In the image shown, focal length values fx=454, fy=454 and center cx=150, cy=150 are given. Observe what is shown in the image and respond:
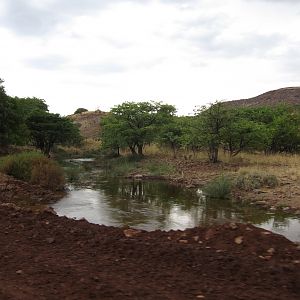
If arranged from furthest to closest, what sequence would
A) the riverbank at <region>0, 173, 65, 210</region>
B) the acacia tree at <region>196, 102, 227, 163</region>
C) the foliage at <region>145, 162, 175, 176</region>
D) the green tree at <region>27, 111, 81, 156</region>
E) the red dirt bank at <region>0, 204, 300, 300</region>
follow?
the green tree at <region>27, 111, 81, 156</region> → the acacia tree at <region>196, 102, 227, 163</region> → the foliage at <region>145, 162, 175, 176</region> → the riverbank at <region>0, 173, 65, 210</region> → the red dirt bank at <region>0, 204, 300, 300</region>

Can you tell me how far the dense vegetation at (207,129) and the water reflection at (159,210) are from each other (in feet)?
38.7

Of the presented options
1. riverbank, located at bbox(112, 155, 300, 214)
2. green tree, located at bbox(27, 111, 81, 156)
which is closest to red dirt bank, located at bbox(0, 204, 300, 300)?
riverbank, located at bbox(112, 155, 300, 214)

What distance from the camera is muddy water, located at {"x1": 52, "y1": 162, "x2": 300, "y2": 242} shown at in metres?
14.1

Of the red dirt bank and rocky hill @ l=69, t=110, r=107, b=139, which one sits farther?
rocky hill @ l=69, t=110, r=107, b=139

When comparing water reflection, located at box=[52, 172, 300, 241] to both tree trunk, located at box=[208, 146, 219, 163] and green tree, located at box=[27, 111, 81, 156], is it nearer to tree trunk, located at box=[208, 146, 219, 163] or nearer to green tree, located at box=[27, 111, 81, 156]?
tree trunk, located at box=[208, 146, 219, 163]

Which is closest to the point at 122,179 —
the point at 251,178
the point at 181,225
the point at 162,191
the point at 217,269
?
the point at 162,191

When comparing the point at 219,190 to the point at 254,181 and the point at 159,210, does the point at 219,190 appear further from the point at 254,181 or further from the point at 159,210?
the point at 159,210

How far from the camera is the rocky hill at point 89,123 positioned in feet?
310

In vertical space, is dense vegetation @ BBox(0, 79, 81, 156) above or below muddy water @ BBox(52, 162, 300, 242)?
above

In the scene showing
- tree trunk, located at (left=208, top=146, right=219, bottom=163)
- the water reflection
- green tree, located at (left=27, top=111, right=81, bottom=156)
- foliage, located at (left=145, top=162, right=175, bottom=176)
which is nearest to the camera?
the water reflection

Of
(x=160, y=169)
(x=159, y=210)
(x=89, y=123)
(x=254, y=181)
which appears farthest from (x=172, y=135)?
(x=89, y=123)

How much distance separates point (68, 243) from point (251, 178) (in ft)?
48.4

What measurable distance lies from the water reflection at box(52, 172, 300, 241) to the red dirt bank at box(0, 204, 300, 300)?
455cm

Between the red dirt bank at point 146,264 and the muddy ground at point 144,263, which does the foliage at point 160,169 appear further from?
the red dirt bank at point 146,264
